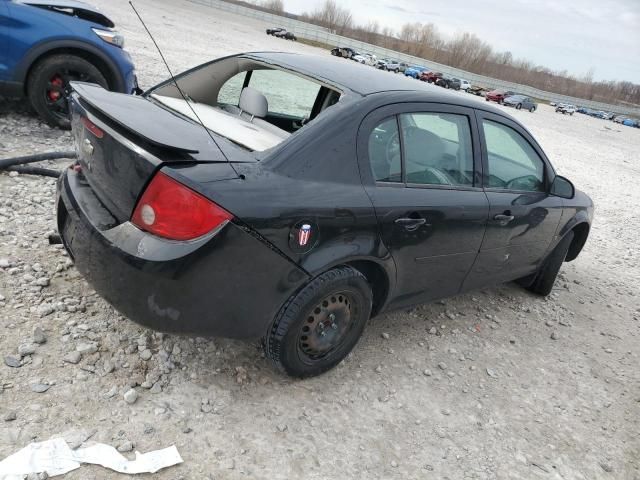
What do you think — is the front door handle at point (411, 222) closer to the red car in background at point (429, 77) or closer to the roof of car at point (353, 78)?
the roof of car at point (353, 78)

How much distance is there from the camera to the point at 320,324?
2.81 m

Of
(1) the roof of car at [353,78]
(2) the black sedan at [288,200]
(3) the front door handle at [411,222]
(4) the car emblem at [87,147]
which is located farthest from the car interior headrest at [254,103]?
(3) the front door handle at [411,222]

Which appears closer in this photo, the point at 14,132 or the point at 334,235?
the point at 334,235

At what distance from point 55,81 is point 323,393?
493 cm

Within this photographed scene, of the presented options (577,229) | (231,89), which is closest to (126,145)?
(231,89)

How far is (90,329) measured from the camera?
2.91 meters

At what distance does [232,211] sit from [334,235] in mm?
576

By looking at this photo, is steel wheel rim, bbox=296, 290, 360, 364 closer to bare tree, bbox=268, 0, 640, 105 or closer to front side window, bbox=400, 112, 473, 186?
front side window, bbox=400, 112, 473, 186

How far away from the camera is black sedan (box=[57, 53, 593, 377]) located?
224cm

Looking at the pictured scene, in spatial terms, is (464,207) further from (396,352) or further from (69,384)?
(69,384)

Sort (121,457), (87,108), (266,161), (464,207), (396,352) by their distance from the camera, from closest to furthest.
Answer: (121,457)
(266,161)
(87,108)
(464,207)
(396,352)

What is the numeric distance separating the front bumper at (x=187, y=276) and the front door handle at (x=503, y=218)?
65.2 inches

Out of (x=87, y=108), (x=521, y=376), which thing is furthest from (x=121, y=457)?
(x=521, y=376)

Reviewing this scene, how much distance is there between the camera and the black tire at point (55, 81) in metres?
5.55
